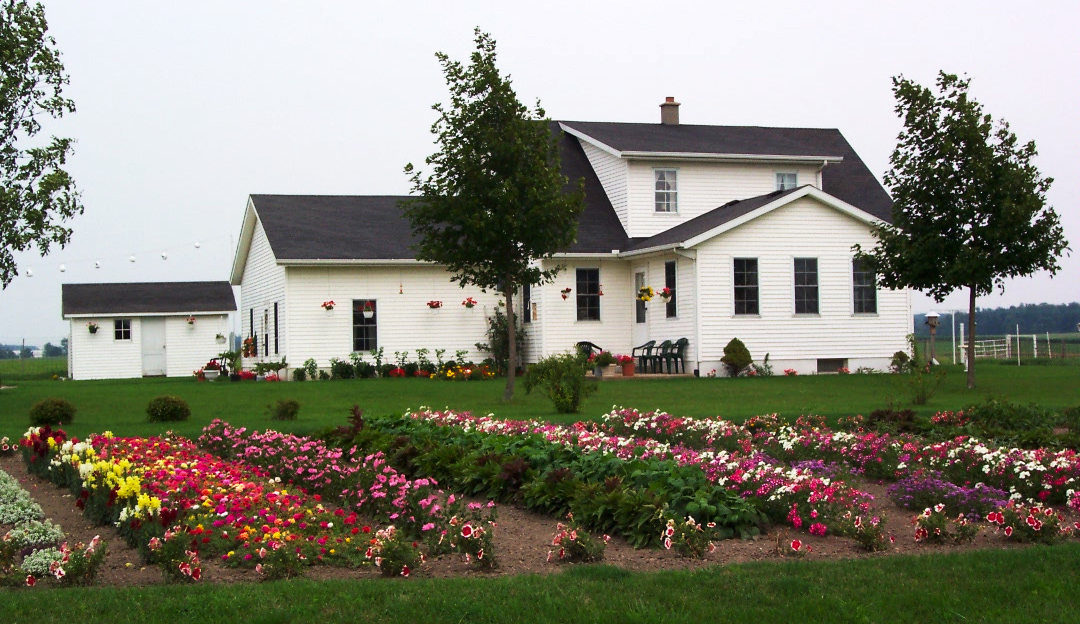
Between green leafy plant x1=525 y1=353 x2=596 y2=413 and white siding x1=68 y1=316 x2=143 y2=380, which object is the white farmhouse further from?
green leafy plant x1=525 y1=353 x2=596 y2=413

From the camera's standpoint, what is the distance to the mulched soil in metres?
6.76

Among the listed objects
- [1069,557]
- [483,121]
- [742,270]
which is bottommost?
[1069,557]

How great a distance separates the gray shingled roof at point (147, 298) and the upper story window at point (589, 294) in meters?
15.0

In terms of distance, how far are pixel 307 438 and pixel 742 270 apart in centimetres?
1634

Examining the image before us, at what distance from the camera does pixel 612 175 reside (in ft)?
98.7

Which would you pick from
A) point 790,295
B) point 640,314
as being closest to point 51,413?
point 640,314

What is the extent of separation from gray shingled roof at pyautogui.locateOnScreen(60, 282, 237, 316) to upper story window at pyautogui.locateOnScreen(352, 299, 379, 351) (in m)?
10.8

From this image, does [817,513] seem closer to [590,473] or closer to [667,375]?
[590,473]

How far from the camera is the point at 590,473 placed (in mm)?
8906

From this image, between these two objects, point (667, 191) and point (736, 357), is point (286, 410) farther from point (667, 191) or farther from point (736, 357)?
point (667, 191)

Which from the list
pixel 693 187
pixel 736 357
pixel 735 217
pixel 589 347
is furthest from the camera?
pixel 693 187

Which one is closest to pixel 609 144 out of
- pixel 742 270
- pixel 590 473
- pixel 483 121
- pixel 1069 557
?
pixel 742 270

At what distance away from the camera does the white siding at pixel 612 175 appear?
29.4 m

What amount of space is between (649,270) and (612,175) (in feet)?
11.6
